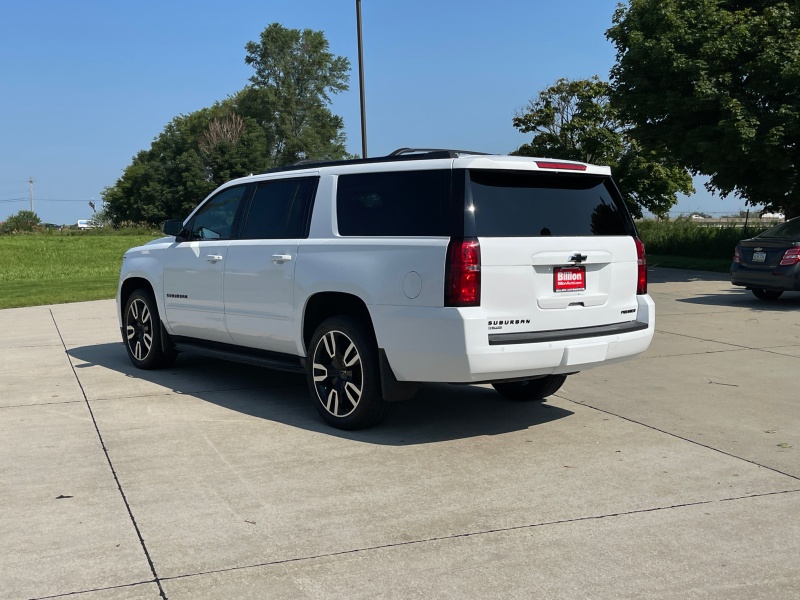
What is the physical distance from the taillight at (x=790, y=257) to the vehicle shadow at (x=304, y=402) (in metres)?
8.44

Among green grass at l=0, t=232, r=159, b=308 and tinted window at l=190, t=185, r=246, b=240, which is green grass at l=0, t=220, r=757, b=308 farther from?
tinted window at l=190, t=185, r=246, b=240

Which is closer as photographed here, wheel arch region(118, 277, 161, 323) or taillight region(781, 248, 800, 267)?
wheel arch region(118, 277, 161, 323)

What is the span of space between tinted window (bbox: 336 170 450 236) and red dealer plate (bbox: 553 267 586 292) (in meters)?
0.88

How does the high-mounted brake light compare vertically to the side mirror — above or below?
above

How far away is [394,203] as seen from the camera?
654cm

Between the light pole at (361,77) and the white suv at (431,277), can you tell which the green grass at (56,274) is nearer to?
the light pole at (361,77)

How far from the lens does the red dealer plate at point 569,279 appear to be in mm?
6305

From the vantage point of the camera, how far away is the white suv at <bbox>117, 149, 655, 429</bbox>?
6.00 m

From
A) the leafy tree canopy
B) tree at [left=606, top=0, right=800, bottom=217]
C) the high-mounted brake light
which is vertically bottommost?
the high-mounted brake light

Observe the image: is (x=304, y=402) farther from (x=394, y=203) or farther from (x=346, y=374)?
(x=394, y=203)

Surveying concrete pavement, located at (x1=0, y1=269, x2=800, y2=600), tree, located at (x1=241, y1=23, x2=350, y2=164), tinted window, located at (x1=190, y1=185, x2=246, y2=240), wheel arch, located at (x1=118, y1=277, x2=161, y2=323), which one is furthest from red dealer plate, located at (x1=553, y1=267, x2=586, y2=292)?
tree, located at (x1=241, y1=23, x2=350, y2=164)

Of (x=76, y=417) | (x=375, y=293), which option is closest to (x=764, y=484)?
(x=375, y=293)

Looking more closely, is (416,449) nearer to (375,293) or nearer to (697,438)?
(375,293)

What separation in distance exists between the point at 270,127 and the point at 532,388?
79.3 m
